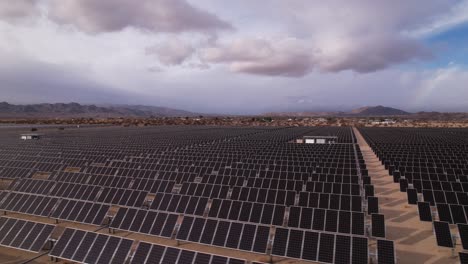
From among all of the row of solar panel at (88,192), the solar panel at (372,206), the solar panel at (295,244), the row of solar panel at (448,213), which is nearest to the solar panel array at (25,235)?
the row of solar panel at (88,192)

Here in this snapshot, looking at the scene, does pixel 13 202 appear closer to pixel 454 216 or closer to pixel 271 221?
pixel 271 221

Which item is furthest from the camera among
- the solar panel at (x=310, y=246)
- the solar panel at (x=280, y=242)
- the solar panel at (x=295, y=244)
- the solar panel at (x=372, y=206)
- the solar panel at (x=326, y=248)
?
the solar panel at (x=372, y=206)

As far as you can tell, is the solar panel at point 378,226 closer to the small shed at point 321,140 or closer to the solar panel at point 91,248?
the solar panel at point 91,248

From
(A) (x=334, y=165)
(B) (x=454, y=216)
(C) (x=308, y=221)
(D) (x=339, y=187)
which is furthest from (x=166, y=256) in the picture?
(A) (x=334, y=165)

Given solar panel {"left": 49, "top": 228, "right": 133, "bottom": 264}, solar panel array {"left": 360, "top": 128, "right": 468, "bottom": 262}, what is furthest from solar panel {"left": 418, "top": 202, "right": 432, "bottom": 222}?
solar panel {"left": 49, "top": 228, "right": 133, "bottom": 264}

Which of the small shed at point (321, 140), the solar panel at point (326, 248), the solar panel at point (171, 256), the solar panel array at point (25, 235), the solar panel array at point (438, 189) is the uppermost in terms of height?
the small shed at point (321, 140)

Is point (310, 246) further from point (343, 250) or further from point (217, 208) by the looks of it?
point (217, 208)

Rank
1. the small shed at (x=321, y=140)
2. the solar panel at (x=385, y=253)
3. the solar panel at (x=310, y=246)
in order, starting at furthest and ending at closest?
1. the small shed at (x=321, y=140)
2. the solar panel at (x=310, y=246)
3. the solar panel at (x=385, y=253)
